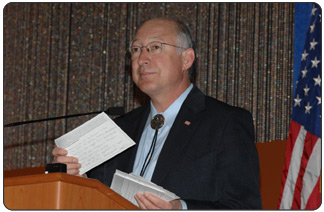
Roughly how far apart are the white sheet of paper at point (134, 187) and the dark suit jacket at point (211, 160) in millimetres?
214

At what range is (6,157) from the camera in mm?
5402

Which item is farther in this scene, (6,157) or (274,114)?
(6,157)

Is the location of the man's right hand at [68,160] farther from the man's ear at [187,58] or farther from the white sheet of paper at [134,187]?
the man's ear at [187,58]

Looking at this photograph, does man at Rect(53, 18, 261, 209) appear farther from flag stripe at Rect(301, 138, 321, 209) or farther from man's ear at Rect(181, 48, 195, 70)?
flag stripe at Rect(301, 138, 321, 209)

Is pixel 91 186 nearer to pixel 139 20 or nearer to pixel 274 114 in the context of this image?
pixel 274 114

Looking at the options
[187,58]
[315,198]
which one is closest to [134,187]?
[187,58]

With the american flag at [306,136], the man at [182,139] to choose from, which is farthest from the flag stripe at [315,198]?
the man at [182,139]

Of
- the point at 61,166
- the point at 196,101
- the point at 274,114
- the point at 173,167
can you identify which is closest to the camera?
the point at 61,166

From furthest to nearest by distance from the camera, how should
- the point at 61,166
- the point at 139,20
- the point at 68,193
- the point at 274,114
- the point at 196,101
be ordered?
the point at 139,20
the point at 274,114
the point at 196,101
the point at 61,166
the point at 68,193

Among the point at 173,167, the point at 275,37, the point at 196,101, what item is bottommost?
the point at 173,167

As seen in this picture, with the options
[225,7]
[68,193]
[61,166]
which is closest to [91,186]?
[68,193]

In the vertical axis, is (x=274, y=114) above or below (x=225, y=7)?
below

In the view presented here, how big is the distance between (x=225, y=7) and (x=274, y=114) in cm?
105

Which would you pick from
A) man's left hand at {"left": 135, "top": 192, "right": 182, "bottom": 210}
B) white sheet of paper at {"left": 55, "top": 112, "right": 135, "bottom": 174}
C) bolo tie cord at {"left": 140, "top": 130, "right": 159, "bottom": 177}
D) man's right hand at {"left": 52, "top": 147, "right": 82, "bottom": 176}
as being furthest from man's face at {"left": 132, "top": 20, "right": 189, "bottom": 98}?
man's left hand at {"left": 135, "top": 192, "right": 182, "bottom": 210}
